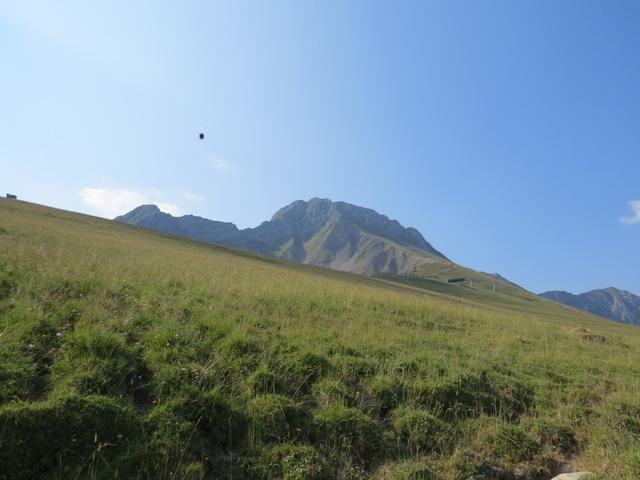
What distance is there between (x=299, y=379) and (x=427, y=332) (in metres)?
6.84

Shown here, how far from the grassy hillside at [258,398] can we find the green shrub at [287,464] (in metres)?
0.02

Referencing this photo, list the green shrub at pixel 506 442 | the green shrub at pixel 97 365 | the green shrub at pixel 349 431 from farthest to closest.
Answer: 1. the green shrub at pixel 506 442
2. the green shrub at pixel 349 431
3. the green shrub at pixel 97 365

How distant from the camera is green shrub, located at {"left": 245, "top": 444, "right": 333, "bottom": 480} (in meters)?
5.20

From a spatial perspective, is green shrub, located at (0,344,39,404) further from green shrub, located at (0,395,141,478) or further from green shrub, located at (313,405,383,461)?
green shrub, located at (313,405,383,461)

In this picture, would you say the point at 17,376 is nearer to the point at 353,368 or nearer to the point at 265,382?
the point at 265,382

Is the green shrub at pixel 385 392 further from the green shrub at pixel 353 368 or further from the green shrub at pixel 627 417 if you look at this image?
the green shrub at pixel 627 417

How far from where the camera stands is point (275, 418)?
6.16 metres

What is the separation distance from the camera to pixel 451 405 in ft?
25.1

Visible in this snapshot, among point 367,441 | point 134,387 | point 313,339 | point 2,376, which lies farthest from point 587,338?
point 2,376

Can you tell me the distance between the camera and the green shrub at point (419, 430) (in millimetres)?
6391

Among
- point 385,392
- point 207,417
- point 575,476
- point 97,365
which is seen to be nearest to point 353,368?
point 385,392

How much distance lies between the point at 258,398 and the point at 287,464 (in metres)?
1.36

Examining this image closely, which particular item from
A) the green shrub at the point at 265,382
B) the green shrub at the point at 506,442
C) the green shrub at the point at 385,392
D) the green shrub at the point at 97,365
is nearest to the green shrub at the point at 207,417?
the green shrub at the point at 265,382

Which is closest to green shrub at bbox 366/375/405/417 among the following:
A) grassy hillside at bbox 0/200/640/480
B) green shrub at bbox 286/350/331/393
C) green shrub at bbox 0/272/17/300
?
grassy hillside at bbox 0/200/640/480
